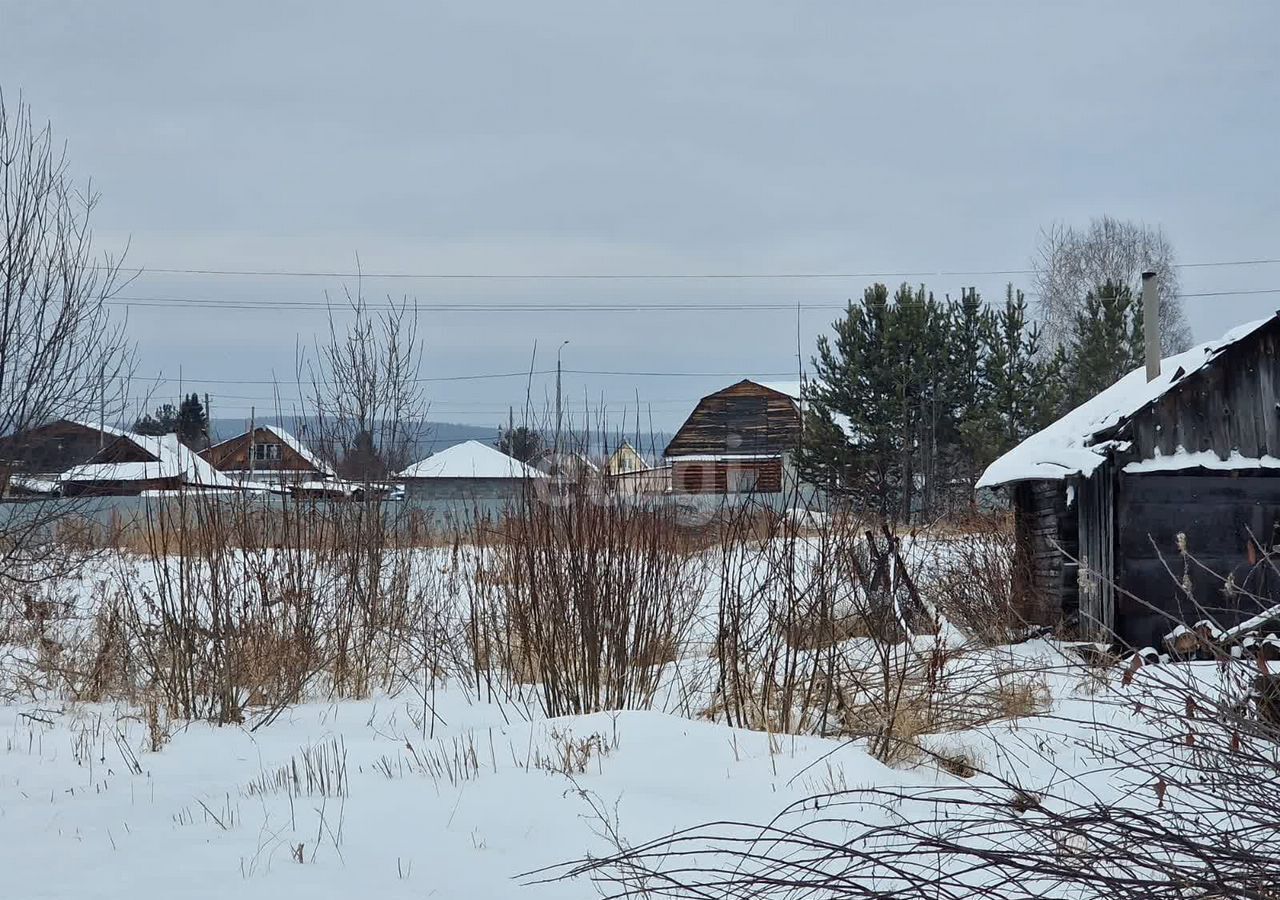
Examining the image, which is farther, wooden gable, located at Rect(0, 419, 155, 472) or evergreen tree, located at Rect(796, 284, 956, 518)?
evergreen tree, located at Rect(796, 284, 956, 518)

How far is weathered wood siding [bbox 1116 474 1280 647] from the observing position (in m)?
11.3

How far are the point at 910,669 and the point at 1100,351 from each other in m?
27.8

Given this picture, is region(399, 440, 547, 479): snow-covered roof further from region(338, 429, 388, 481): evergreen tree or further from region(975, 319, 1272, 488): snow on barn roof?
region(975, 319, 1272, 488): snow on barn roof

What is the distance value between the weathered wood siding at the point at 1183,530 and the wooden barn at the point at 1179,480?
0.03 feet

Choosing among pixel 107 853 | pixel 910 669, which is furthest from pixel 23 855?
pixel 910 669

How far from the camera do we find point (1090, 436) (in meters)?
11.6

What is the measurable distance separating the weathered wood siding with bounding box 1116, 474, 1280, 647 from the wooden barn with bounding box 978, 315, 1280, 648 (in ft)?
0.03

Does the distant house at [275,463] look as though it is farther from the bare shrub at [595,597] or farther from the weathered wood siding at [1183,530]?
the weathered wood siding at [1183,530]

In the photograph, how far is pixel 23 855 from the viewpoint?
471 cm

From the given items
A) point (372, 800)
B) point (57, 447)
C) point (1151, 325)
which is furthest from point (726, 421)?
point (372, 800)

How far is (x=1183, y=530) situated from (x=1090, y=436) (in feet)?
4.17

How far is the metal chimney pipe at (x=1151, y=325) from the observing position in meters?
12.9

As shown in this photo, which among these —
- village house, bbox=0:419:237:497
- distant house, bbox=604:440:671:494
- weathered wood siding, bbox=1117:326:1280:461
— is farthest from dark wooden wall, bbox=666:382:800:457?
distant house, bbox=604:440:671:494

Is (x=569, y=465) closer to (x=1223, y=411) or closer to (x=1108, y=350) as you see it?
(x=1223, y=411)
